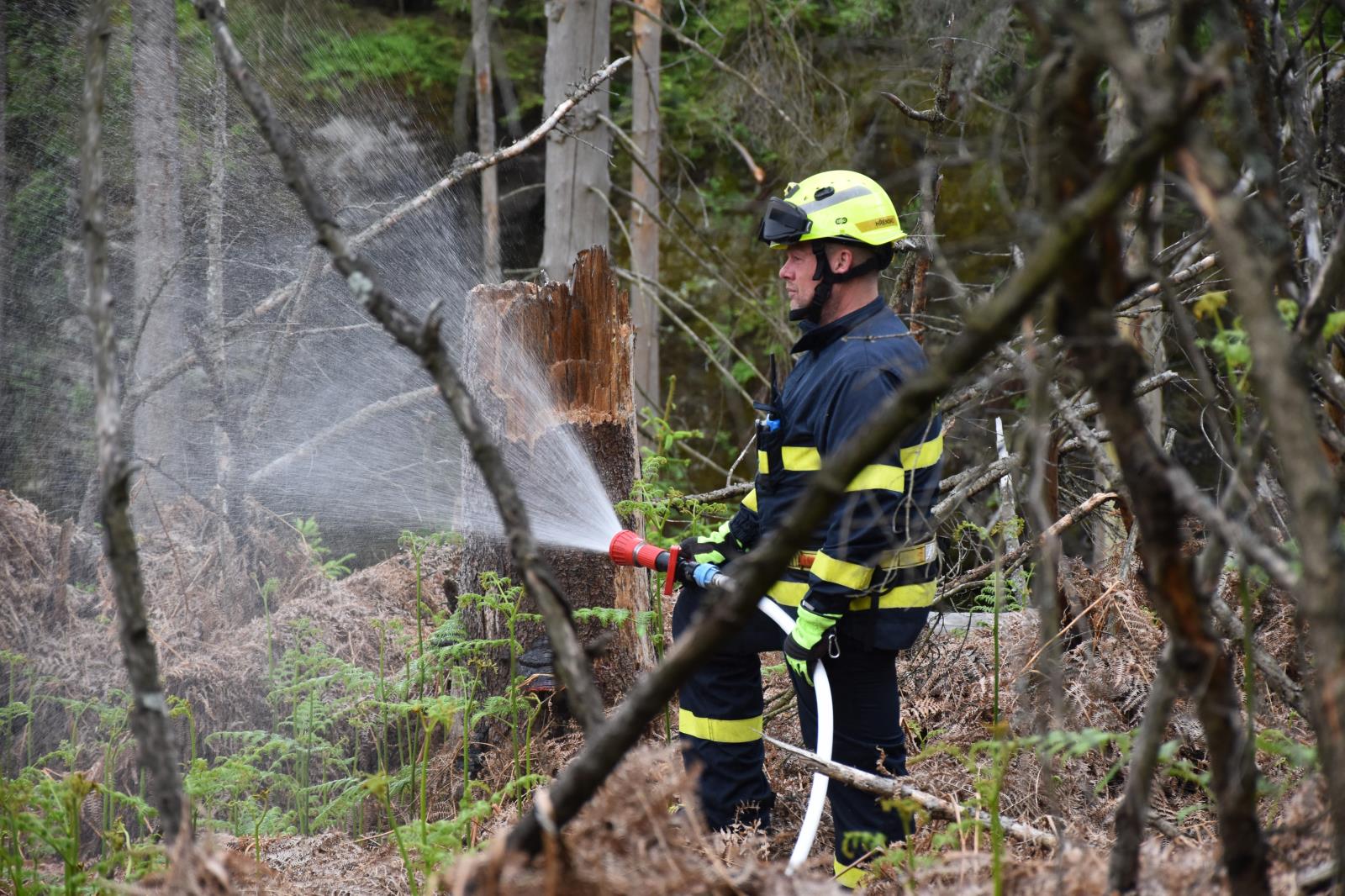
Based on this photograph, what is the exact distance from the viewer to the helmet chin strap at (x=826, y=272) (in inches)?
150

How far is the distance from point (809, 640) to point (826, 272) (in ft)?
4.40

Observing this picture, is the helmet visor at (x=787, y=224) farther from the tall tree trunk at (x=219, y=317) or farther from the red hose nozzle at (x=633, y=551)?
the tall tree trunk at (x=219, y=317)

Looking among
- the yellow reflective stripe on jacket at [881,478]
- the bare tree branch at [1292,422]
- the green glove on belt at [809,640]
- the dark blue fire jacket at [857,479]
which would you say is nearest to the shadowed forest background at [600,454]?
the bare tree branch at [1292,422]

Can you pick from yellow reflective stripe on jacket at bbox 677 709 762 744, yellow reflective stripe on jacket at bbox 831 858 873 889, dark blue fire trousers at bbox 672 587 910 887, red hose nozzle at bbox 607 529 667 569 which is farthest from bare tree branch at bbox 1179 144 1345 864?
yellow reflective stripe on jacket at bbox 677 709 762 744

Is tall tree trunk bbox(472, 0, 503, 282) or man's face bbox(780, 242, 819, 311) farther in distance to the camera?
tall tree trunk bbox(472, 0, 503, 282)

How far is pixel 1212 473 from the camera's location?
36.2 feet

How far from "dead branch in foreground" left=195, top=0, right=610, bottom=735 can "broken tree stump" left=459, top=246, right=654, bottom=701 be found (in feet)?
8.75

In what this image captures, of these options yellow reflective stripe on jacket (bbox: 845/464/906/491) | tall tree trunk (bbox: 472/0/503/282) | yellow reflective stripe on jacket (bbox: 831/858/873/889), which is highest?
tall tree trunk (bbox: 472/0/503/282)

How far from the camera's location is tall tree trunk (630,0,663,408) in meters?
9.59

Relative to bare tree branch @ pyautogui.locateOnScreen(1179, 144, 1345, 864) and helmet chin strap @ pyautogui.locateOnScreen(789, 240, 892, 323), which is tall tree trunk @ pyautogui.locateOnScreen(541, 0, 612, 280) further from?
bare tree branch @ pyautogui.locateOnScreen(1179, 144, 1345, 864)

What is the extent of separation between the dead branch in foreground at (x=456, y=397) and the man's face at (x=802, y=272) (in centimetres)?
215

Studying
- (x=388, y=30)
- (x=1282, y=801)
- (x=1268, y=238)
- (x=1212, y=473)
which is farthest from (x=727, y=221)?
(x=1268, y=238)

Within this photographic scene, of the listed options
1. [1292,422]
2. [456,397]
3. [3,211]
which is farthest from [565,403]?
[3,211]

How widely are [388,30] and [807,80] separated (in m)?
5.68
